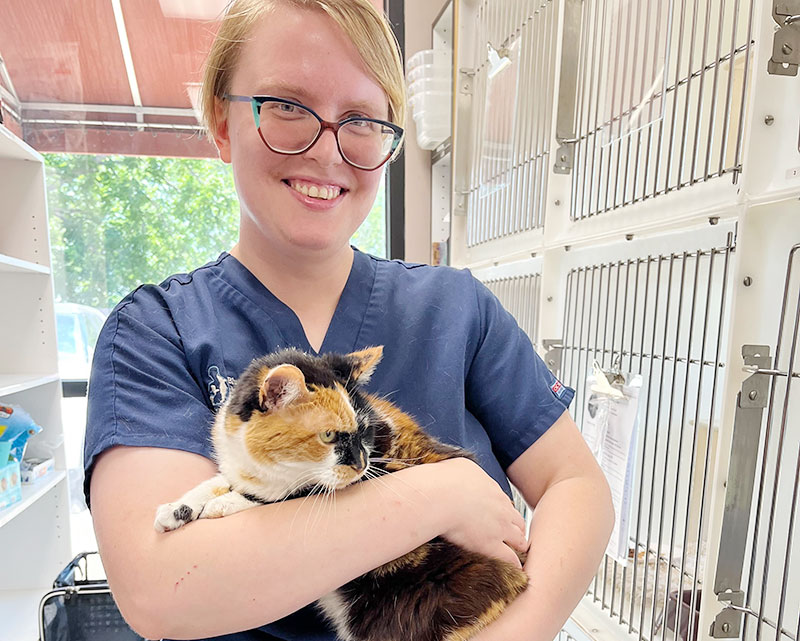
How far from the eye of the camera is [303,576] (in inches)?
20.9

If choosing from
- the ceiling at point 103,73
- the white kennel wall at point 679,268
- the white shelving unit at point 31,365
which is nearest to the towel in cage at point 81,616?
the white shelving unit at point 31,365

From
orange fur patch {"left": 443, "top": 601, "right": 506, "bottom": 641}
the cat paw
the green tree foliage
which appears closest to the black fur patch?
the cat paw

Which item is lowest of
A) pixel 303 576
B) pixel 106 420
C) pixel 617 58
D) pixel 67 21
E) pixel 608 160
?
pixel 303 576

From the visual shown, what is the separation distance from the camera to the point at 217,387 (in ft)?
2.33

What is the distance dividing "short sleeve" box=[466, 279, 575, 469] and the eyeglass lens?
32 centimetres

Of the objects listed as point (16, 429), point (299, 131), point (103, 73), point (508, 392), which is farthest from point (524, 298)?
point (103, 73)

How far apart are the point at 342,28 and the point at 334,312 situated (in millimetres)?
409

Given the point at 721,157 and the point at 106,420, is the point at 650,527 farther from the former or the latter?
the point at 106,420

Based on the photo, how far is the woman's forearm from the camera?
64cm

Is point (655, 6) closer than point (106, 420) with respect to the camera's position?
No

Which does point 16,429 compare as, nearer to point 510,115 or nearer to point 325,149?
point 325,149

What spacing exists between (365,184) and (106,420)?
478 mm

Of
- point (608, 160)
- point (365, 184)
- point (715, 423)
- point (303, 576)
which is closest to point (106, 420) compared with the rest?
point (303, 576)

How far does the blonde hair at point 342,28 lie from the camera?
2.36 feet
